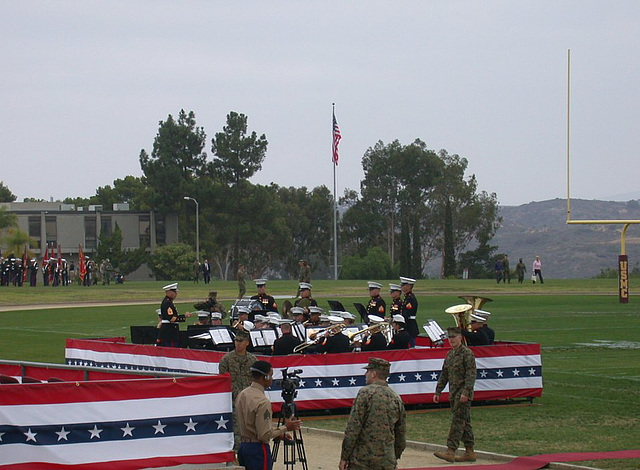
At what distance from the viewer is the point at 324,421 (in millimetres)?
16906

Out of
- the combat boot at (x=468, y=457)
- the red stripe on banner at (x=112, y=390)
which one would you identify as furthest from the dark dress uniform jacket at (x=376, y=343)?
the red stripe on banner at (x=112, y=390)

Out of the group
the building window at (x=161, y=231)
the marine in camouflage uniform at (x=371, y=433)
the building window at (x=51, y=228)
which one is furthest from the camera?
the building window at (x=161, y=231)

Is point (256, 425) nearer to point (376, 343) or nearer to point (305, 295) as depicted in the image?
point (376, 343)

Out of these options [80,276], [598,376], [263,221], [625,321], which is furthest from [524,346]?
[263,221]

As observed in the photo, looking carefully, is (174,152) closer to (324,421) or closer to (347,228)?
(347,228)

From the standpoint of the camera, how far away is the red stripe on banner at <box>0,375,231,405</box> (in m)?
10.8

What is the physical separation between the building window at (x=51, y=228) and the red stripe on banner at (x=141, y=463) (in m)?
94.2

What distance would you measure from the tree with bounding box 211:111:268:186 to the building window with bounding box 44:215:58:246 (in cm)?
1713

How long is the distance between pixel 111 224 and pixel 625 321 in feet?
254

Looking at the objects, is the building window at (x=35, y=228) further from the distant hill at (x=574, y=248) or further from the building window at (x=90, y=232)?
the distant hill at (x=574, y=248)

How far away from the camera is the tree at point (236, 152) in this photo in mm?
105625

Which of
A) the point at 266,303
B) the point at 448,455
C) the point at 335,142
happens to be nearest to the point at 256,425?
the point at 448,455

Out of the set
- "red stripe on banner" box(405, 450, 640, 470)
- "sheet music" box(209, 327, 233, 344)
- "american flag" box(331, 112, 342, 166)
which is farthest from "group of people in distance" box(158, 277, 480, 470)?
"american flag" box(331, 112, 342, 166)

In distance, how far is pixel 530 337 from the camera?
29.8 m
